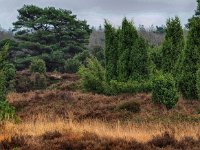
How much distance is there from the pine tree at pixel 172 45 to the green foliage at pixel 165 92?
6.98 metres

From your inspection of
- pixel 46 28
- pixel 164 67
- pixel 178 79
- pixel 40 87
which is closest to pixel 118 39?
pixel 164 67

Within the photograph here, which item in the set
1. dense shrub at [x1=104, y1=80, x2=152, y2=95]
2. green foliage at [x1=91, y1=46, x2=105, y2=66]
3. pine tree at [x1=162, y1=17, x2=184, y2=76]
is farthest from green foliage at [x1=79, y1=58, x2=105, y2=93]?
green foliage at [x1=91, y1=46, x2=105, y2=66]

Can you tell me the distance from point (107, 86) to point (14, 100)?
6.88m

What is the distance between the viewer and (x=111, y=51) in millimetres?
33438

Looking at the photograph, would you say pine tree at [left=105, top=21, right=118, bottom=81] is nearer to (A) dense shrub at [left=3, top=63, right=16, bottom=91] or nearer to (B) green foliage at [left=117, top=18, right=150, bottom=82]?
(B) green foliage at [left=117, top=18, right=150, bottom=82]

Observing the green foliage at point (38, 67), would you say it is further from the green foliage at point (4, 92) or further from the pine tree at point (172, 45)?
the green foliage at point (4, 92)

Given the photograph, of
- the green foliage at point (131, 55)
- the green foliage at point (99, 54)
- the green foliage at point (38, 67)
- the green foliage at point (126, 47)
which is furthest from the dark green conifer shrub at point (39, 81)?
the green foliage at point (99, 54)

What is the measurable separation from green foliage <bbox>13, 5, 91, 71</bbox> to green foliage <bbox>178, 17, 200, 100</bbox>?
32.6 metres

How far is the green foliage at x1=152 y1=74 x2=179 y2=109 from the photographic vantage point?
22453mm

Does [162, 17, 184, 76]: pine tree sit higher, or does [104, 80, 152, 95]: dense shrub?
[162, 17, 184, 76]: pine tree

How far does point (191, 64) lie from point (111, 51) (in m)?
8.22

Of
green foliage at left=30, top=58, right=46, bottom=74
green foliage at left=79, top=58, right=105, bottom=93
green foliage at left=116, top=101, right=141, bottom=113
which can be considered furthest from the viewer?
green foliage at left=30, top=58, right=46, bottom=74

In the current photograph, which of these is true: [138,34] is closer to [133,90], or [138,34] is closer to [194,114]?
[133,90]

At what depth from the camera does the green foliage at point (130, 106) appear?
2191 centimetres
